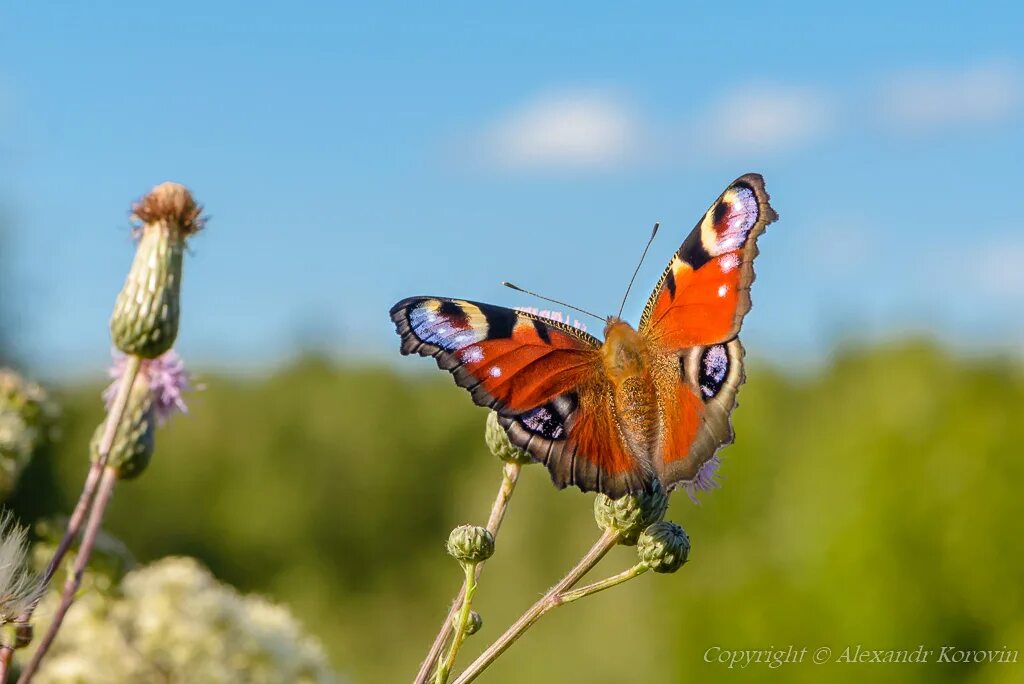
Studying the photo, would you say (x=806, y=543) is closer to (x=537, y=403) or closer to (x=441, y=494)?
(x=537, y=403)

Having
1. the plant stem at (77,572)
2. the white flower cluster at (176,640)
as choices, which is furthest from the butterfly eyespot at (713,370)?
the white flower cluster at (176,640)

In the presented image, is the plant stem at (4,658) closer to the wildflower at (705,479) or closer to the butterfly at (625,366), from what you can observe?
the butterfly at (625,366)

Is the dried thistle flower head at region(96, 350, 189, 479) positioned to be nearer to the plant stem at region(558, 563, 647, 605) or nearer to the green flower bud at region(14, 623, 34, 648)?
the green flower bud at region(14, 623, 34, 648)

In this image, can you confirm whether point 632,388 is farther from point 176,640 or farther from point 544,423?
point 176,640

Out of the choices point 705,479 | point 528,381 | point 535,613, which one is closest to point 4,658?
point 535,613

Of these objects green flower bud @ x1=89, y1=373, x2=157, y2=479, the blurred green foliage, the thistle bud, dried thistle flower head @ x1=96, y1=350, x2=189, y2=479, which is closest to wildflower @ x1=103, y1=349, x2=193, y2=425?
dried thistle flower head @ x1=96, y1=350, x2=189, y2=479

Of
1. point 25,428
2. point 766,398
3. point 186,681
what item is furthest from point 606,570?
point 25,428
